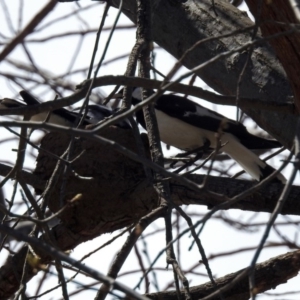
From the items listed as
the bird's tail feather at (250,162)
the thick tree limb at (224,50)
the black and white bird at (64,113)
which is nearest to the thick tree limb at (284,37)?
the thick tree limb at (224,50)

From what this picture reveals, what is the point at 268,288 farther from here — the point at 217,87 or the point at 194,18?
the point at 194,18

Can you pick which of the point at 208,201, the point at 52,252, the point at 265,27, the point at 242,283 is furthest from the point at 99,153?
the point at 52,252

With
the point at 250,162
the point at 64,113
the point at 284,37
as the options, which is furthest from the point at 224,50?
the point at 64,113

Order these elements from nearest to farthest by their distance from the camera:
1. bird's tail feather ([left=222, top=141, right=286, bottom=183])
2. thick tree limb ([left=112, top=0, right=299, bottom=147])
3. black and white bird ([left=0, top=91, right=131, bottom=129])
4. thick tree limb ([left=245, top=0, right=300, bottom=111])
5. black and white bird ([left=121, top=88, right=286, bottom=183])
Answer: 1. thick tree limb ([left=245, top=0, right=300, bottom=111])
2. thick tree limb ([left=112, top=0, right=299, bottom=147])
3. black and white bird ([left=0, top=91, right=131, bottom=129])
4. bird's tail feather ([left=222, top=141, right=286, bottom=183])
5. black and white bird ([left=121, top=88, right=286, bottom=183])

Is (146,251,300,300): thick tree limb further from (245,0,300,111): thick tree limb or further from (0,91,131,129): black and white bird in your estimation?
(0,91,131,129): black and white bird

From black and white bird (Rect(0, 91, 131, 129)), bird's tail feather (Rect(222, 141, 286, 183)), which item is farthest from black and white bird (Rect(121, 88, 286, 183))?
black and white bird (Rect(0, 91, 131, 129))

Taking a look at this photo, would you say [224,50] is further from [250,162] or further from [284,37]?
[250,162]

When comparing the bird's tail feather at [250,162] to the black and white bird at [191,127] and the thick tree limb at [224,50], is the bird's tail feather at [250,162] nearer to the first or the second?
the black and white bird at [191,127]

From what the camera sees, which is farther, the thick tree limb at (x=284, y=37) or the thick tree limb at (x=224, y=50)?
the thick tree limb at (x=224, y=50)

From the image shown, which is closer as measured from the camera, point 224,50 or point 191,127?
point 224,50

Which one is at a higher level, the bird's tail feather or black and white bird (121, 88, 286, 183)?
black and white bird (121, 88, 286, 183)

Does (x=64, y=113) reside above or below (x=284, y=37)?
above

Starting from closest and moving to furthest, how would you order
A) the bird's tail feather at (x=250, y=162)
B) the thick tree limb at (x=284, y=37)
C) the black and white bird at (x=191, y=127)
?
the thick tree limb at (x=284, y=37), the bird's tail feather at (x=250, y=162), the black and white bird at (x=191, y=127)

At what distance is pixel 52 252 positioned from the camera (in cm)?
196
